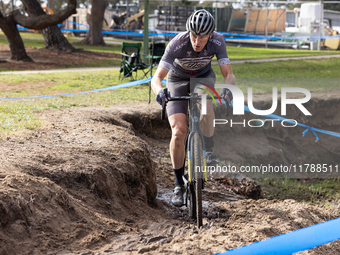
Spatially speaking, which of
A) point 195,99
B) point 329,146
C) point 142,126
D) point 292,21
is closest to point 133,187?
point 195,99

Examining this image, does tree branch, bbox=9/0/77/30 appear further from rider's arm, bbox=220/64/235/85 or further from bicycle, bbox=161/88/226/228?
bicycle, bbox=161/88/226/228

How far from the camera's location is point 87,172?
16.2 ft

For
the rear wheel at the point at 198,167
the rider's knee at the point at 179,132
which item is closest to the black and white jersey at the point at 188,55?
the rider's knee at the point at 179,132

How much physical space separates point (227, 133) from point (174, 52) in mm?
5943

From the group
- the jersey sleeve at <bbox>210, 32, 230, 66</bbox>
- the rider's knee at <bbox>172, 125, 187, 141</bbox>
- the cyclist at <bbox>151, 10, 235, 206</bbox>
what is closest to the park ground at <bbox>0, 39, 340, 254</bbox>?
the cyclist at <bbox>151, 10, 235, 206</bbox>

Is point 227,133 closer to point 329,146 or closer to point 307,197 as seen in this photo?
point 307,197

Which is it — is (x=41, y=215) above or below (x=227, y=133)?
above

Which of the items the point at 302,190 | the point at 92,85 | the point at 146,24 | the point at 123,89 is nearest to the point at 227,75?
the point at 302,190

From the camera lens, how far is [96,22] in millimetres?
27078

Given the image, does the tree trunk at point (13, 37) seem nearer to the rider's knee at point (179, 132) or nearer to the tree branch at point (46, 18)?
the tree branch at point (46, 18)

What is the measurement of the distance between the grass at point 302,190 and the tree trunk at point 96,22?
68.1ft

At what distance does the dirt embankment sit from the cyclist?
72 centimetres

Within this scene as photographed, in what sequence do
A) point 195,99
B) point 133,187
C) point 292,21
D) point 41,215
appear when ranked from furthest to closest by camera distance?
point 292,21 → point 133,187 → point 195,99 → point 41,215

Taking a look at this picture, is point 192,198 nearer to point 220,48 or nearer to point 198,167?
point 198,167
